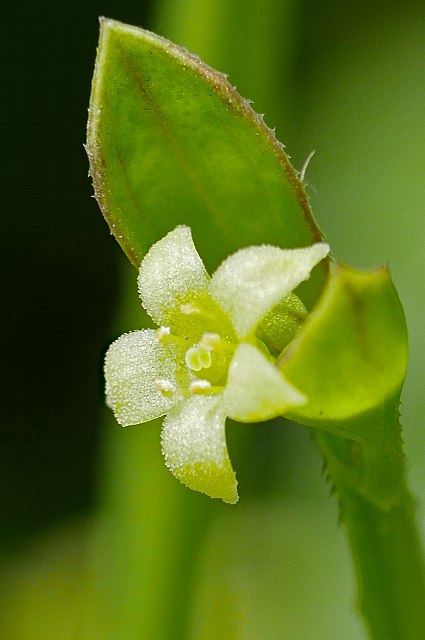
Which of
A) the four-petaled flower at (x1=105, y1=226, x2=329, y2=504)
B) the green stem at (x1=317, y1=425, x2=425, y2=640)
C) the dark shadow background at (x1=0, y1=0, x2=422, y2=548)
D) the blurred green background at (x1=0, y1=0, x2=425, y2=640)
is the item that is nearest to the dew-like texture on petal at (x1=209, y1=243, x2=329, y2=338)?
the four-petaled flower at (x1=105, y1=226, x2=329, y2=504)

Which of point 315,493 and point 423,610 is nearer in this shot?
point 423,610

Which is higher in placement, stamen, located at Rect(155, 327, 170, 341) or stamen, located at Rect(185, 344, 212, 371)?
stamen, located at Rect(155, 327, 170, 341)

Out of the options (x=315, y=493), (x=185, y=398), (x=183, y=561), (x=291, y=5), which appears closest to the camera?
(x=185, y=398)

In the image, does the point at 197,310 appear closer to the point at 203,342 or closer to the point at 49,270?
the point at 203,342

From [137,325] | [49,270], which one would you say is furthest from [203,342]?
[49,270]

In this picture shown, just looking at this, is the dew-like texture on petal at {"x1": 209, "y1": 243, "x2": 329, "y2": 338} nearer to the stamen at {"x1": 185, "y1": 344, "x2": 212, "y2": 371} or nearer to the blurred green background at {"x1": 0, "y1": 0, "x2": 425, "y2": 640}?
the stamen at {"x1": 185, "y1": 344, "x2": 212, "y2": 371}

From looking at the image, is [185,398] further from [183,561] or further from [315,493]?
[315,493]

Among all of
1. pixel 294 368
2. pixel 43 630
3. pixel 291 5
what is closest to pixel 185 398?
pixel 294 368
